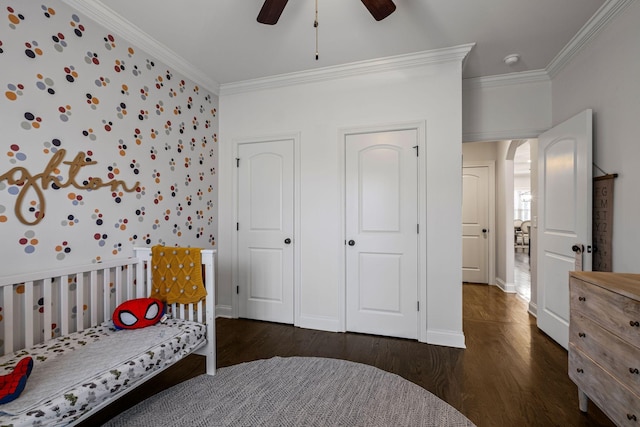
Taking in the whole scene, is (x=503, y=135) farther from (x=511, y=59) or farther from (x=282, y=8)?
(x=282, y=8)

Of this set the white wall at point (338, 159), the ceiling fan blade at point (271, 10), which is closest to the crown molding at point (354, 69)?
the white wall at point (338, 159)

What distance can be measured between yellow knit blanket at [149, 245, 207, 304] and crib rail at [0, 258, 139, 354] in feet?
0.83

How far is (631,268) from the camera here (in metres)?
1.88

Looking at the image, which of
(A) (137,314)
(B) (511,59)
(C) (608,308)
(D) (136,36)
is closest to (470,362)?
(C) (608,308)

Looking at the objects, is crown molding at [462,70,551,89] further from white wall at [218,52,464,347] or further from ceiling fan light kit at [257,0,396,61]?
ceiling fan light kit at [257,0,396,61]

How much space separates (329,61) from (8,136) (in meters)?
2.34

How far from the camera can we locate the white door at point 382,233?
2676 millimetres

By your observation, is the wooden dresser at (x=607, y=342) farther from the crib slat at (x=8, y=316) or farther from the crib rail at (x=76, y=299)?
the crib slat at (x=8, y=316)

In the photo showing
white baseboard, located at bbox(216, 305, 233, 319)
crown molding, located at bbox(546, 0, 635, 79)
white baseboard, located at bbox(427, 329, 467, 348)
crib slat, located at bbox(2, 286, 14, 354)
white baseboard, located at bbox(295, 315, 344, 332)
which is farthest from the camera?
white baseboard, located at bbox(216, 305, 233, 319)

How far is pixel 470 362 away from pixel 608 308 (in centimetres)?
108

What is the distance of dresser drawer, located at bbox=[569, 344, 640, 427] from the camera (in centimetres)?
128

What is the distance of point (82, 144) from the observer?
1.95 m

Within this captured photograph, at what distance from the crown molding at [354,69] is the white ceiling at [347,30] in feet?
0.21

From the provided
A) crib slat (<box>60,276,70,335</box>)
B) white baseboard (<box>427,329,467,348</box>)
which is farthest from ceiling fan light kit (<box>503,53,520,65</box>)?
crib slat (<box>60,276,70,335</box>)
